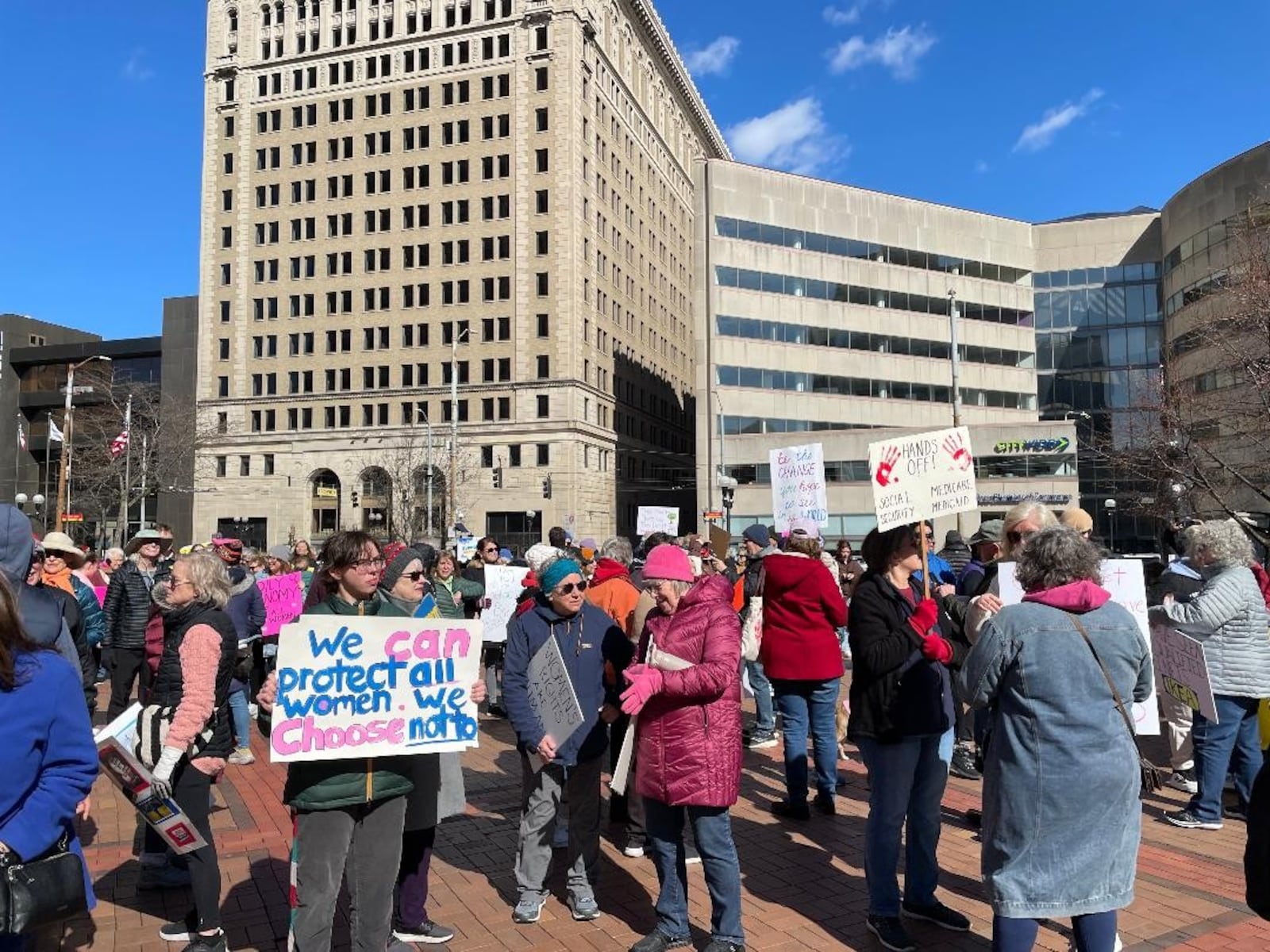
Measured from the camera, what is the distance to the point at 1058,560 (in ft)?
12.0

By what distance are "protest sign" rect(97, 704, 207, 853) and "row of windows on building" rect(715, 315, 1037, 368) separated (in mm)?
53212

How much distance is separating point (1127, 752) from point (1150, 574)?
76.4 ft

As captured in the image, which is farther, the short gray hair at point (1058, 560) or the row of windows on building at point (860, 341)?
the row of windows on building at point (860, 341)

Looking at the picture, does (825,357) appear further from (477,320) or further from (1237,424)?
(1237,424)

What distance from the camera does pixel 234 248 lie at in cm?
7300

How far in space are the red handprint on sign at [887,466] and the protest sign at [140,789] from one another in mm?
4401

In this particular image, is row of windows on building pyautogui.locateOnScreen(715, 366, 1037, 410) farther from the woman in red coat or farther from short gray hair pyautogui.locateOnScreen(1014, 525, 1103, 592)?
short gray hair pyautogui.locateOnScreen(1014, 525, 1103, 592)

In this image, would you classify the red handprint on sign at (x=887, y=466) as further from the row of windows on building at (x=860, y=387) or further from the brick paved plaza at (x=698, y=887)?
the row of windows on building at (x=860, y=387)

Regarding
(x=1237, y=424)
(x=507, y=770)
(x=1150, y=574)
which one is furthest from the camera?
(x=1150, y=574)

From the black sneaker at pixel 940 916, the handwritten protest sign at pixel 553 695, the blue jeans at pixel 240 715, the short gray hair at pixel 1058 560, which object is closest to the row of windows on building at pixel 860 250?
the blue jeans at pixel 240 715

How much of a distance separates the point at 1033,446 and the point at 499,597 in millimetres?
48390

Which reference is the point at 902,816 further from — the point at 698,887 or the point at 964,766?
the point at 964,766

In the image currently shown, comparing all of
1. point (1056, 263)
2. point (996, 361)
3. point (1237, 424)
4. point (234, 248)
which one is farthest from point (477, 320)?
point (1237, 424)

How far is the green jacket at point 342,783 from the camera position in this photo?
12.8ft
